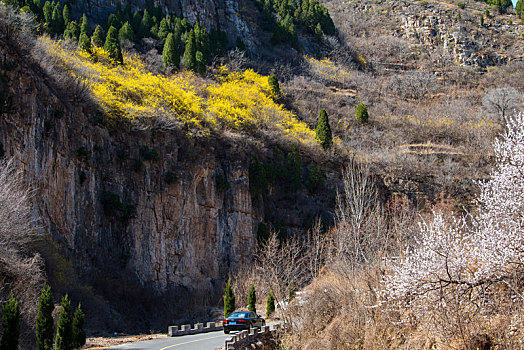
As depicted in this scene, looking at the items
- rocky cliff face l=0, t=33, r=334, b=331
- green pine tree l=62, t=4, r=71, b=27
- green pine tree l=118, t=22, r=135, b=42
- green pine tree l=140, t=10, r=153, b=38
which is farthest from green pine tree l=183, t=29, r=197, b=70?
rocky cliff face l=0, t=33, r=334, b=331

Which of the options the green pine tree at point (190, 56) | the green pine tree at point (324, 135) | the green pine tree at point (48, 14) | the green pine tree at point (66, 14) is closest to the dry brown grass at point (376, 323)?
the green pine tree at point (324, 135)

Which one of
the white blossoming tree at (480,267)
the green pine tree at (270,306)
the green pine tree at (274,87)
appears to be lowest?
the green pine tree at (270,306)

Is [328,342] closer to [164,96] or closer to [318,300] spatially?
[318,300]

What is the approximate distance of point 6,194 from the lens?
17016 millimetres

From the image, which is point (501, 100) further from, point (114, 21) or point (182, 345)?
point (182, 345)

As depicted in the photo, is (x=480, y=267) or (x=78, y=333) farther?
(x=78, y=333)

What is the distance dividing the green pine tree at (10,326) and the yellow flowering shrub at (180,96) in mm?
19305

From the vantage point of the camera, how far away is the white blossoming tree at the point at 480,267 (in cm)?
948

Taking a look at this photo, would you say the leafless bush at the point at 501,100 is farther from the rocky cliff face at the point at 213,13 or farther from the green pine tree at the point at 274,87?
the rocky cliff face at the point at 213,13

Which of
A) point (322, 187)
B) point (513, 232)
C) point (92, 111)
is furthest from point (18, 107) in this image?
point (322, 187)

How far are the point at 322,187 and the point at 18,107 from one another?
984 inches

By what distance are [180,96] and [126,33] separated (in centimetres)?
1554

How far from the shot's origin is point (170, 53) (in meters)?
48.3

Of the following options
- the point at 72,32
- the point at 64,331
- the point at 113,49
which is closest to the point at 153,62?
the point at 113,49
